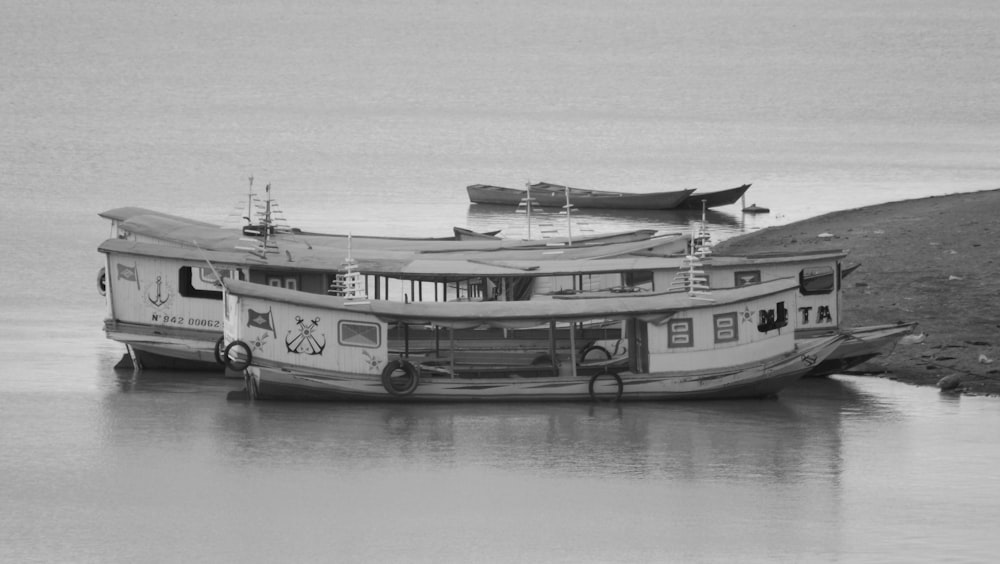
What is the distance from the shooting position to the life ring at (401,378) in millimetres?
27938

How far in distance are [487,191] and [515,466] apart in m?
32.0

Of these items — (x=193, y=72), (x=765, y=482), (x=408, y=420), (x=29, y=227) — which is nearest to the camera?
(x=765, y=482)

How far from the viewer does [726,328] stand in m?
28.3

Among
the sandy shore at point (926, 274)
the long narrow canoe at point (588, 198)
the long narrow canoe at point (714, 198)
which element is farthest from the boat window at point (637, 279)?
the long narrow canoe at point (714, 198)

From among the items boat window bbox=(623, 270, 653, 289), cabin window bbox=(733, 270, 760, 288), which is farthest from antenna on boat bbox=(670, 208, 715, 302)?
boat window bbox=(623, 270, 653, 289)

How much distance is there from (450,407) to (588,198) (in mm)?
26801

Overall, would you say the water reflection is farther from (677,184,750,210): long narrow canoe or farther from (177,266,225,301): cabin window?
(677,184,750,210): long narrow canoe

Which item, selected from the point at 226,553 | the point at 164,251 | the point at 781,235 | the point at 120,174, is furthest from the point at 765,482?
the point at 120,174

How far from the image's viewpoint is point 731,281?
3111 cm

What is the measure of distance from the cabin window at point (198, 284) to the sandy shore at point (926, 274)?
12457 mm

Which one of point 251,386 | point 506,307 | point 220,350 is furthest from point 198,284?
point 506,307

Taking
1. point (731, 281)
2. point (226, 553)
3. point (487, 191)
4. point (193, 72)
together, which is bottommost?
point (226, 553)

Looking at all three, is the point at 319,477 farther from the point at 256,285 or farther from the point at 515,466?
the point at 256,285

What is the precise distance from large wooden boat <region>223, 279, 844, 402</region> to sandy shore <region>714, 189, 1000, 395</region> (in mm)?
3005
